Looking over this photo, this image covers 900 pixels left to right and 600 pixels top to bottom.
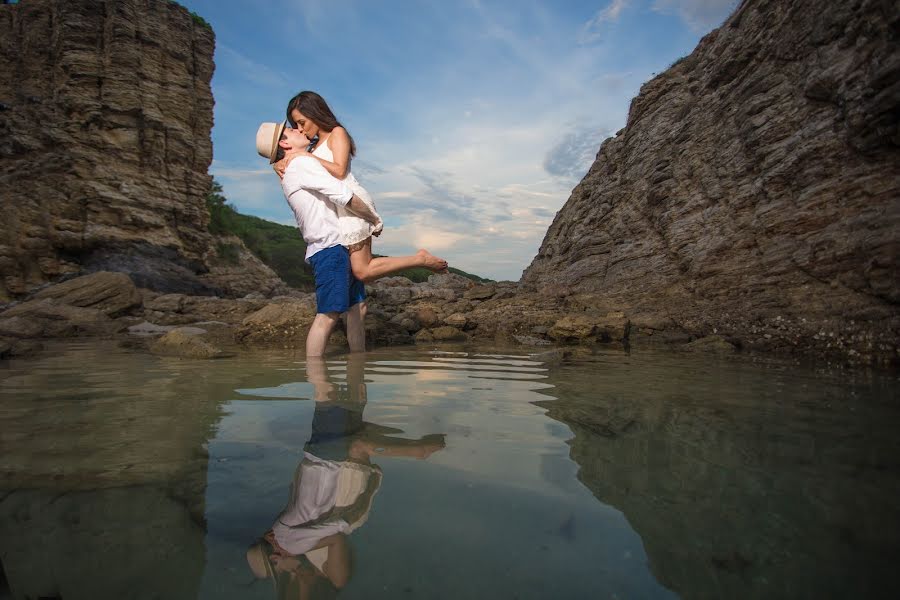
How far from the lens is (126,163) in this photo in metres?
18.1

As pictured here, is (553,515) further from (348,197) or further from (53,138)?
(53,138)

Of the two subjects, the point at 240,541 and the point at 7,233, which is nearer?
the point at 240,541

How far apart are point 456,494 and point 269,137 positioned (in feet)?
12.0

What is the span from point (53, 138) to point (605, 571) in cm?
2255

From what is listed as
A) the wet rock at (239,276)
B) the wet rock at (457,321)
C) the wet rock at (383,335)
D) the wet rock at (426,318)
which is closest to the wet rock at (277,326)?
the wet rock at (383,335)

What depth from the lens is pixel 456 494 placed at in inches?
42.4

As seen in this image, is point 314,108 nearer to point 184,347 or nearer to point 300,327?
point 184,347

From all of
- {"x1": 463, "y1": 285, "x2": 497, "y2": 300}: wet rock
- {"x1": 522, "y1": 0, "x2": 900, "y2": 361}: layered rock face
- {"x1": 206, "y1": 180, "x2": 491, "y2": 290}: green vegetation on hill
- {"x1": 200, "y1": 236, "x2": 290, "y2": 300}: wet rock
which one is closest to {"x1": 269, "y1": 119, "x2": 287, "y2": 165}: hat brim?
{"x1": 522, "y1": 0, "x2": 900, "y2": 361}: layered rock face

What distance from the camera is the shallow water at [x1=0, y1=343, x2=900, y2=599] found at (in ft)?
2.44

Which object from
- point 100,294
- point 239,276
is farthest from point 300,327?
point 239,276

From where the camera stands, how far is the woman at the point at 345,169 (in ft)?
12.3

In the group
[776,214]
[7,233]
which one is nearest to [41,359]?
[776,214]

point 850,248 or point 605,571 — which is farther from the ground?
point 850,248

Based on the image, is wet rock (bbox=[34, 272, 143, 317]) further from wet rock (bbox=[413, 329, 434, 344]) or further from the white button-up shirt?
the white button-up shirt
